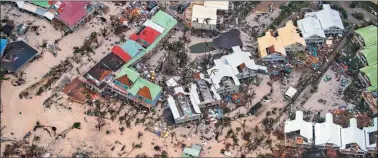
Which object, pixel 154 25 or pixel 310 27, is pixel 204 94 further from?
pixel 310 27

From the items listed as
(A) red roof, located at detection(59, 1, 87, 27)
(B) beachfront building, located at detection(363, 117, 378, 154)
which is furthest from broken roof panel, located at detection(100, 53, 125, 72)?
(B) beachfront building, located at detection(363, 117, 378, 154)

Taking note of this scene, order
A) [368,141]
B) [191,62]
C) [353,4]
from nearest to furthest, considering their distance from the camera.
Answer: [368,141] < [191,62] < [353,4]

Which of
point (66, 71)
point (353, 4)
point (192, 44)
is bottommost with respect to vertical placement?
point (66, 71)

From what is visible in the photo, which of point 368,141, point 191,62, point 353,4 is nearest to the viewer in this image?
point 368,141

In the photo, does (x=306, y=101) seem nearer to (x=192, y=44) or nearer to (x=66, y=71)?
(x=192, y=44)

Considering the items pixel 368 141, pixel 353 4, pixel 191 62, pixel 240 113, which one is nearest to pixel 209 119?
pixel 240 113

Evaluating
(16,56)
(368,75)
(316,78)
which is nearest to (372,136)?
(368,75)
